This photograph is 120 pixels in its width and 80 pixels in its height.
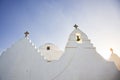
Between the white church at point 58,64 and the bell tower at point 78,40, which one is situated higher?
the bell tower at point 78,40

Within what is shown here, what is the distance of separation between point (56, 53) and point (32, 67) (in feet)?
23.4

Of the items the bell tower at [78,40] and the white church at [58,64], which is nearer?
the white church at [58,64]

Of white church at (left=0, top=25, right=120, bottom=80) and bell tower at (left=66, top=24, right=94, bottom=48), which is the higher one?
bell tower at (left=66, top=24, right=94, bottom=48)

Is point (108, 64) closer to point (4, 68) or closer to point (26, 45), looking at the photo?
point (26, 45)

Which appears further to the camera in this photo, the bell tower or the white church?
the bell tower

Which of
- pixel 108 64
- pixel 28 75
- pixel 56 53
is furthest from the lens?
pixel 56 53

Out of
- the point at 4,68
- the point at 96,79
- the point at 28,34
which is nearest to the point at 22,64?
the point at 4,68

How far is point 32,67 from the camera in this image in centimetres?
1334

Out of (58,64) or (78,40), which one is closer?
(58,64)

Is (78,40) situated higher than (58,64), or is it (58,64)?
(78,40)

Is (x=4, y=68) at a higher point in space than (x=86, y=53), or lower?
lower

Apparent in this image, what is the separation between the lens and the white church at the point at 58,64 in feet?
43.1

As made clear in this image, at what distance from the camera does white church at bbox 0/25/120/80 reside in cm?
1314

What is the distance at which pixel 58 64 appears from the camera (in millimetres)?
13602
